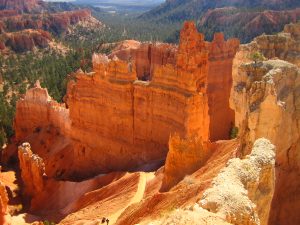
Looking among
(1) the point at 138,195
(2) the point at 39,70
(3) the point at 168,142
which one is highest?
(3) the point at 168,142

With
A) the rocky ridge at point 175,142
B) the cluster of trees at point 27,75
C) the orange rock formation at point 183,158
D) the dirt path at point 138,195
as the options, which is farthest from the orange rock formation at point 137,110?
the cluster of trees at point 27,75

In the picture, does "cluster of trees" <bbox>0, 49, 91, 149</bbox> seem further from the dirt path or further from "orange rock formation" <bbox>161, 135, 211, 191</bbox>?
"orange rock formation" <bbox>161, 135, 211, 191</bbox>

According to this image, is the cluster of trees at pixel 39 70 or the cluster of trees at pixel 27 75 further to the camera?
the cluster of trees at pixel 39 70

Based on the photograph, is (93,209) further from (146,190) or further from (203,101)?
(203,101)

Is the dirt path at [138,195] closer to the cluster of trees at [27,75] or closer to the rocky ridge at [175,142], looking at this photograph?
the rocky ridge at [175,142]

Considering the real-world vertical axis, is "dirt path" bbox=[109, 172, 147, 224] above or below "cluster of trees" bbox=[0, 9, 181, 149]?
above

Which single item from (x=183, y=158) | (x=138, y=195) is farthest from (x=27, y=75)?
(x=183, y=158)

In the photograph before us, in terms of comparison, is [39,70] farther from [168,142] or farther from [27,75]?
[168,142]

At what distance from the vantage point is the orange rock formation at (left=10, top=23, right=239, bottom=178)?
22.3 metres

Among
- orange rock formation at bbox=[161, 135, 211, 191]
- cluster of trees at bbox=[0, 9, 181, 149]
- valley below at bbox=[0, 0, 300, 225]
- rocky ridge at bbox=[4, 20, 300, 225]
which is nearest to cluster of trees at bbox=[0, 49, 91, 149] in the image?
cluster of trees at bbox=[0, 9, 181, 149]

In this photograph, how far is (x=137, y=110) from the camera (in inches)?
965

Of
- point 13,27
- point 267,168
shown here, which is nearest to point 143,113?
point 267,168

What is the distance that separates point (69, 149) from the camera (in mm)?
29734

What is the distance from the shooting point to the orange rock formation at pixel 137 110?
73.3ft
